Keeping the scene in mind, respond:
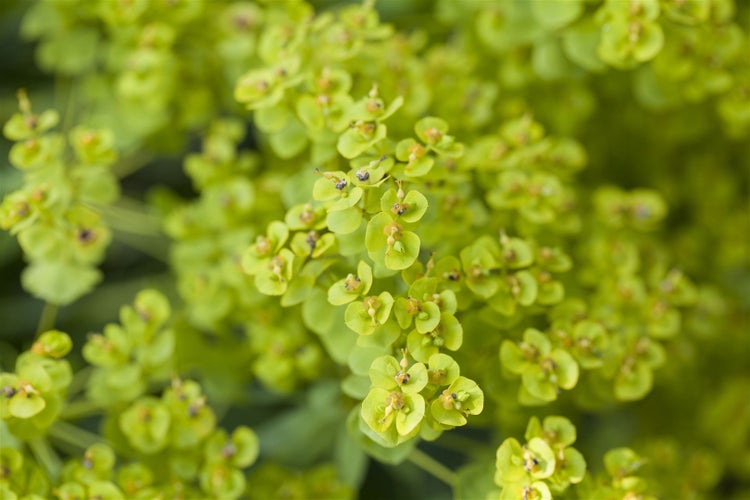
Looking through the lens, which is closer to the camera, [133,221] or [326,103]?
[326,103]

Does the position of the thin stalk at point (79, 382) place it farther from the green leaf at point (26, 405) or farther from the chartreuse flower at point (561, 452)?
the chartreuse flower at point (561, 452)

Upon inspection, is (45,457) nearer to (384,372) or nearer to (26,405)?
(26,405)

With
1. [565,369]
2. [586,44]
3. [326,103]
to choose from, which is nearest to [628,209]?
[586,44]

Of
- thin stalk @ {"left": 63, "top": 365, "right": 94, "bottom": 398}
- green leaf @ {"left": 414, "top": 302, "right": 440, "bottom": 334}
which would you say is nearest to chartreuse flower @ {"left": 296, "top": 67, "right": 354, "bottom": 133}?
green leaf @ {"left": 414, "top": 302, "right": 440, "bottom": 334}

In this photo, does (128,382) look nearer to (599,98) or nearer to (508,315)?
(508,315)

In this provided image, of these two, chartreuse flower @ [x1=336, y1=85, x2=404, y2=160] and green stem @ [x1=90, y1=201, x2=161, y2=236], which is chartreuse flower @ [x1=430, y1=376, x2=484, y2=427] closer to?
chartreuse flower @ [x1=336, y1=85, x2=404, y2=160]

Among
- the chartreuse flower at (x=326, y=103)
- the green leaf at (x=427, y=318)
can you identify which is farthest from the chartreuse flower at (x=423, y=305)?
the chartreuse flower at (x=326, y=103)

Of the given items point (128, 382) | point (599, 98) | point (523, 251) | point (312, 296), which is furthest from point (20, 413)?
point (599, 98)
